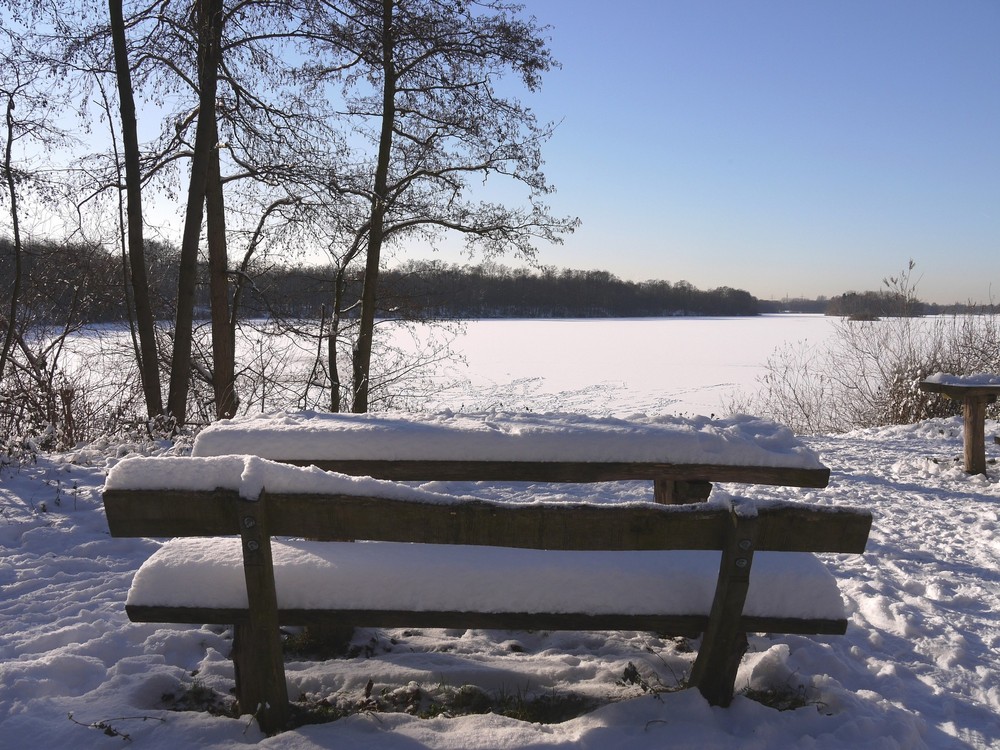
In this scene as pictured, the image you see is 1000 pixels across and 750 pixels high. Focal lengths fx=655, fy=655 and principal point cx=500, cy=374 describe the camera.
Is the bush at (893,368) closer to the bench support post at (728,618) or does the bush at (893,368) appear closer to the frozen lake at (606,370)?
the frozen lake at (606,370)

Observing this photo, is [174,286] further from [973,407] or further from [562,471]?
[973,407]

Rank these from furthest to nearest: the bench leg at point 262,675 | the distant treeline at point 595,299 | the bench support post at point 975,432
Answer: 1. the distant treeline at point 595,299
2. the bench support post at point 975,432
3. the bench leg at point 262,675

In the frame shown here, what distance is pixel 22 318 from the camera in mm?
8297

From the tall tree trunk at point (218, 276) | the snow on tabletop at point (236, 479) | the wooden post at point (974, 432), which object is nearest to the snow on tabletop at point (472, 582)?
the snow on tabletop at point (236, 479)

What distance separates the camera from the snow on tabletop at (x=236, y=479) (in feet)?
6.55

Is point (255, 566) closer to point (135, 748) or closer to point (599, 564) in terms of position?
point (135, 748)

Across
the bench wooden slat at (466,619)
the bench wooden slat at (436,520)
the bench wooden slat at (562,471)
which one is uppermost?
the bench wooden slat at (436,520)

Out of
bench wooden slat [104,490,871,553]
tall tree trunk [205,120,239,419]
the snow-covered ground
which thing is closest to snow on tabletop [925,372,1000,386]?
the snow-covered ground

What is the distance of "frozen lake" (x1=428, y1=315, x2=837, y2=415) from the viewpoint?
1761cm

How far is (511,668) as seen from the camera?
2.83 meters

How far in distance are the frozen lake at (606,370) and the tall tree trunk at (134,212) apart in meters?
5.36

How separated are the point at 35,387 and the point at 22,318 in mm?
971

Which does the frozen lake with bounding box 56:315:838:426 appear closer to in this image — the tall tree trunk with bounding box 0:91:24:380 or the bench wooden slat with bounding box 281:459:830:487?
the tall tree trunk with bounding box 0:91:24:380

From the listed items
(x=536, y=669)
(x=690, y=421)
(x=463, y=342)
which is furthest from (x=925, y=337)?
(x=463, y=342)
